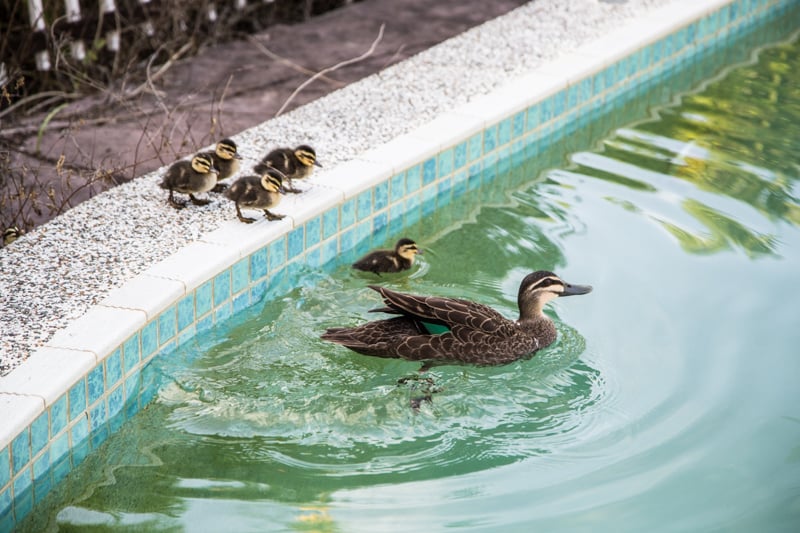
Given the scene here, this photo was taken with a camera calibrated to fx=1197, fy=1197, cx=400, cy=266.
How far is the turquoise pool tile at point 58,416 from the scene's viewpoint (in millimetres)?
5184

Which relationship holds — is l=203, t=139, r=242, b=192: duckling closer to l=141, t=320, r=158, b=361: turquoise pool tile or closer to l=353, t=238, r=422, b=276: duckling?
l=353, t=238, r=422, b=276: duckling

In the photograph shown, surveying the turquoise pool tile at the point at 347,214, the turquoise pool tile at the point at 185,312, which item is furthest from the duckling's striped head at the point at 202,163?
the turquoise pool tile at the point at 185,312

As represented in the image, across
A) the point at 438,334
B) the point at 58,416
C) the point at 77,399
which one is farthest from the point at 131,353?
the point at 438,334

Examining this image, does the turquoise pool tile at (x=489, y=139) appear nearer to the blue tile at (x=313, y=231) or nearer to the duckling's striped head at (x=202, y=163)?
the blue tile at (x=313, y=231)

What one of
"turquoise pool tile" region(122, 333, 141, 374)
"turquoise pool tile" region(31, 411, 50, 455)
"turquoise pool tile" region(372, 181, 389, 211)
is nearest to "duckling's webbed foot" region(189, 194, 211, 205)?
"turquoise pool tile" region(372, 181, 389, 211)

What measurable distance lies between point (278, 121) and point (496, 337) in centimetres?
317

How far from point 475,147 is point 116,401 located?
12.4 feet

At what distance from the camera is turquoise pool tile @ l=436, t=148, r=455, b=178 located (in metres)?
8.26

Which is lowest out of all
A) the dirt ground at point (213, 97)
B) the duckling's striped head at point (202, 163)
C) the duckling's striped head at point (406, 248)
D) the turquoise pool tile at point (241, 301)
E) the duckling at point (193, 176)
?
the turquoise pool tile at point (241, 301)

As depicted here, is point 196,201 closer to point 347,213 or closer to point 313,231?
point 313,231

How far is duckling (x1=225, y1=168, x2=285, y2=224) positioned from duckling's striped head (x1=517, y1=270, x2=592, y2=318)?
61.2 inches

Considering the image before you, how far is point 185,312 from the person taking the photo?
627cm

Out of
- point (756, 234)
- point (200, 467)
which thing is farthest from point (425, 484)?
point (756, 234)

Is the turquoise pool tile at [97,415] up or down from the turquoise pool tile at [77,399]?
down
